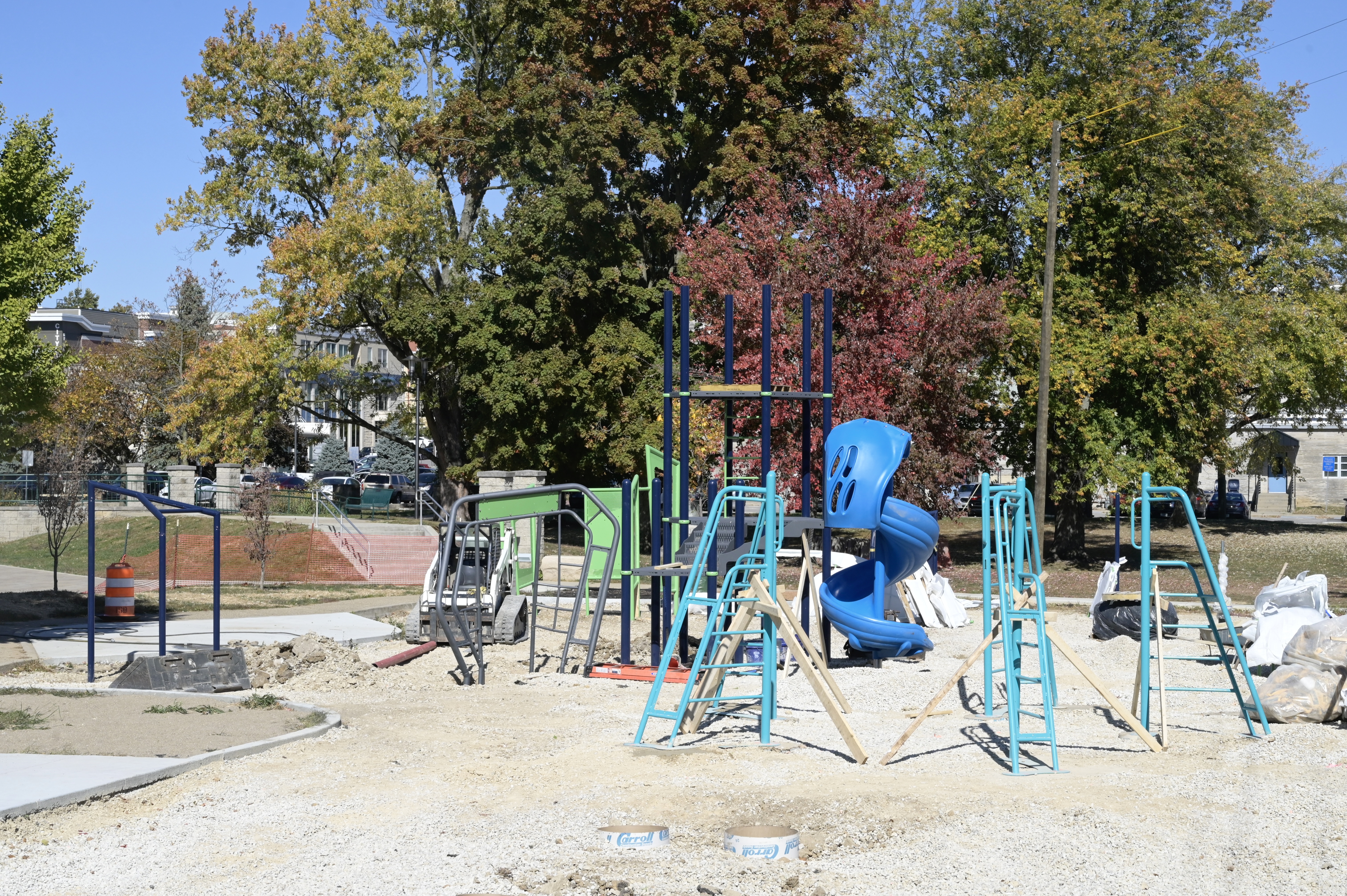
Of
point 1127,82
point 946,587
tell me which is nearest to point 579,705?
point 946,587

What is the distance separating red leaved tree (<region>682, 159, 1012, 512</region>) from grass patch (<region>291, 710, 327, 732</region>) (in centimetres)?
1303

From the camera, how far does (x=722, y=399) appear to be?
14219 millimetres

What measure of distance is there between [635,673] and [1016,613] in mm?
5024

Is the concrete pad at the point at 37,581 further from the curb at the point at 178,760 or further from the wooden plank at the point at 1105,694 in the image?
the wooden plank at the point at 1105,694

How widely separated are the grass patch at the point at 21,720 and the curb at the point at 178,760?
3.81 feet

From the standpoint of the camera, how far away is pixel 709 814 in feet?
25.7

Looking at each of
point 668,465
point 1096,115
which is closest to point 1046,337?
point 1096,115

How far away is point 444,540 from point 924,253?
59.4ft

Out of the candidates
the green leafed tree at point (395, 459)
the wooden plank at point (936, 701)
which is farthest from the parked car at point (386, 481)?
the wooden plank at point (936, 701)

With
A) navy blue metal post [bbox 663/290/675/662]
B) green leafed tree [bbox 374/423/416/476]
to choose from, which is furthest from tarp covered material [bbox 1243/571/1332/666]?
green leafed tree [bbox 374/423/416/476]

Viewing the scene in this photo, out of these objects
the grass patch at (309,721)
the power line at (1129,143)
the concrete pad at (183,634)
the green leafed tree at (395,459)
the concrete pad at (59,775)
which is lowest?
the concrete pad at (183,634)

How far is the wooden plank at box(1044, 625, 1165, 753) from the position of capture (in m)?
9.86

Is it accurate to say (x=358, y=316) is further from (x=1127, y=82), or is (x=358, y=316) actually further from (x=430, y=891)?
(x=430, y=891)

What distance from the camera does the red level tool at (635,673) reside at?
44.2ft
